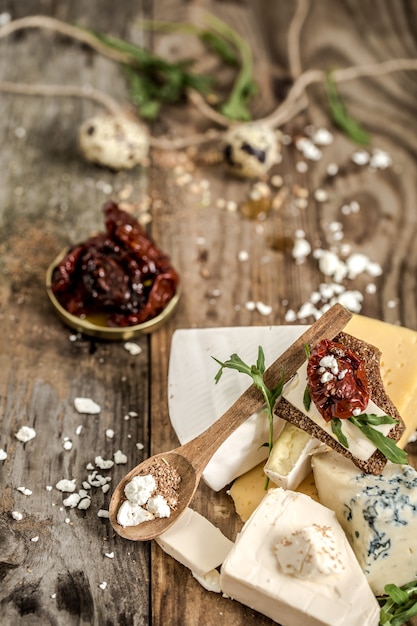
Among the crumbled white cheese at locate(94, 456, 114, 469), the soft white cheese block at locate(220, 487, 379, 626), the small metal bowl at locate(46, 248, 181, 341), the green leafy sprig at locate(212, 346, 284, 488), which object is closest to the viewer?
the soft white cheese block at locate(220, 487, 379, 626)

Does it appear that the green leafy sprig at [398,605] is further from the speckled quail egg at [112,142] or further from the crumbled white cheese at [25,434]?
the speckled quail egg at [112,142]

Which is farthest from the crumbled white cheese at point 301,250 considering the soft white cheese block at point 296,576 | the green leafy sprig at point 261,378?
the soft white cheese block at point 296,576

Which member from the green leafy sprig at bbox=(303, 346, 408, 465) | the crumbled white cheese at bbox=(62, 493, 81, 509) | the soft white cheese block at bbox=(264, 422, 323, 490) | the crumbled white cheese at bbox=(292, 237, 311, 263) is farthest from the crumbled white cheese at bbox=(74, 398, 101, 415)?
the crumbled white cheese at bbox=(292, 237, 311, 263)

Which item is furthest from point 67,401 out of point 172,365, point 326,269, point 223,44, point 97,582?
point 223,44

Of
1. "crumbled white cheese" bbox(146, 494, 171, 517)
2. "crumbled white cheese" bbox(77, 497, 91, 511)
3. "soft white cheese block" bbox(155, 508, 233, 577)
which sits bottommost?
"crumbled white cheese" bbox(77, 497, 91, 511)

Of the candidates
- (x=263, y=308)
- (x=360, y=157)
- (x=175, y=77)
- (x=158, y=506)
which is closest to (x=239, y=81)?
(x=175, y=77)

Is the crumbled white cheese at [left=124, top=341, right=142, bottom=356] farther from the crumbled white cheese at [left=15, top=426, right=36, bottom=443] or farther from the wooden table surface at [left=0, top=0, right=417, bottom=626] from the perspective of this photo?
the crumbled white cheese at [left=15, top=426, right=36, bottom=443]
